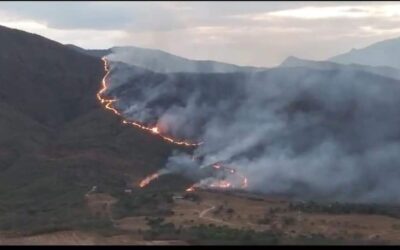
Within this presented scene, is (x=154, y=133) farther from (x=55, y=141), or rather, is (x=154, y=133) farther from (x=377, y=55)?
(x=377, y=55)

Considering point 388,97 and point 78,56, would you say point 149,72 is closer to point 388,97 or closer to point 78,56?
point 78,56

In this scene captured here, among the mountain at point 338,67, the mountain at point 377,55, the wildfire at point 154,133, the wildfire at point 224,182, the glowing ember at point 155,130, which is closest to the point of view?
the wildfire at point 224,182

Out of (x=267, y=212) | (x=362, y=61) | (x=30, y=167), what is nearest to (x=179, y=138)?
(x=30, y=167)

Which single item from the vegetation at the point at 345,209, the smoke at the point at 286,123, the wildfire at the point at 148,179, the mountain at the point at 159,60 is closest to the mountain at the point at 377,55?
the mountain at the point at 159,60

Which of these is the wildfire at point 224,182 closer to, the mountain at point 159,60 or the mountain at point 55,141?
the mountain at point 55,141

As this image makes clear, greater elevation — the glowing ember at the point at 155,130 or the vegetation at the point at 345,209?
the glowing ember at the point at 155,130

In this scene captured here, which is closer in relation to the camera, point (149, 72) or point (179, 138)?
point (179, 138)
